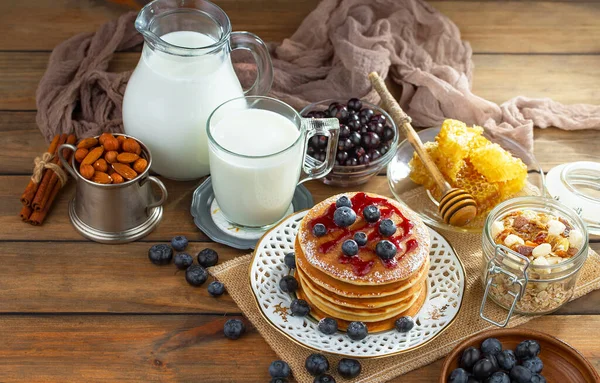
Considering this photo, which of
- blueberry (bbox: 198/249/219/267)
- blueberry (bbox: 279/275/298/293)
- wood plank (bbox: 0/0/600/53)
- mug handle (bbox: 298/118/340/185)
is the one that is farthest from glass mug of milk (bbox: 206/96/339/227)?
wood plank (bbox: 0/0/600/53)

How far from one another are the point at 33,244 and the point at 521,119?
4.21ft

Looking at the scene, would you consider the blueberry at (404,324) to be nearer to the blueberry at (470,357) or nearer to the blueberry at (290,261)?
the blueberry at (470,357)

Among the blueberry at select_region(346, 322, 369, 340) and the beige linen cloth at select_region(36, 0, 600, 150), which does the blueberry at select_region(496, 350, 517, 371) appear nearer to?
the blueberry at select_region(346, 322, 369, 340)

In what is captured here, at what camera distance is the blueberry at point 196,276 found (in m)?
1.65

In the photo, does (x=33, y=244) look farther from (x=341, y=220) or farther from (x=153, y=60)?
(x=341, y=220)

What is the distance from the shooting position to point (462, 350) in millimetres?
1437

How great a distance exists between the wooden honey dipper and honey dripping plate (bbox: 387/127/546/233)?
4cm

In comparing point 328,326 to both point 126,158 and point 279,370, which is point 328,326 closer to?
point 279,370

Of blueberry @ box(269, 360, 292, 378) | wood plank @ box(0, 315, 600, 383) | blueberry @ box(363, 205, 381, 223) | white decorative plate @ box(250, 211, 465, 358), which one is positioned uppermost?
blueberry @ box(363, 205, 381, 223)

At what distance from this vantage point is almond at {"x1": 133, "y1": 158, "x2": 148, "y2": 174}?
1693 millimetres

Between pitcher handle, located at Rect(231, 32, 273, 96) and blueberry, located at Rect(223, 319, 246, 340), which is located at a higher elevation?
pitcher handle, located at Rect(231, 32, 273, 96)

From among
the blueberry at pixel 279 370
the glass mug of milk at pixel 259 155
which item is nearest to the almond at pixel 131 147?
the glass mug of milk at pixel 259 155

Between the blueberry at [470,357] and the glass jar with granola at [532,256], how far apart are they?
0.13m

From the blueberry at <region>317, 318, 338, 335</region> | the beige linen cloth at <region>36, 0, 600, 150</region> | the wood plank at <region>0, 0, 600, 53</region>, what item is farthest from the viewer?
the wood plank at <region>0, 0, 600, 53</region>
